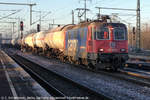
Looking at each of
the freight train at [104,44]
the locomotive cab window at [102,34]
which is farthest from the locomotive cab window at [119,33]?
the locomotive cab window at [102,34]

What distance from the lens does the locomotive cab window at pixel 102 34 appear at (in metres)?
16.4

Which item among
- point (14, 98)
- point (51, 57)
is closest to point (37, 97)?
point (14, 98)

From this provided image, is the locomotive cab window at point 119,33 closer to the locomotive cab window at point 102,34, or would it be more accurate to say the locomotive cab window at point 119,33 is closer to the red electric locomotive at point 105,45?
the red electric locomotive at point 105,45

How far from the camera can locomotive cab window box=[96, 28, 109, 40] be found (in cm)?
1639

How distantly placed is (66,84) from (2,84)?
10.4 ft

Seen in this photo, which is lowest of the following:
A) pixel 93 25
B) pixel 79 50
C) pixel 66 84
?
pixel 66 84

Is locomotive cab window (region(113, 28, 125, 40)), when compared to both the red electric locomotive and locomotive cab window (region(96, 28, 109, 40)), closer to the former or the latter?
the red electric locomotive

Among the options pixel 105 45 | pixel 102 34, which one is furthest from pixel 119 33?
pixel 105 45

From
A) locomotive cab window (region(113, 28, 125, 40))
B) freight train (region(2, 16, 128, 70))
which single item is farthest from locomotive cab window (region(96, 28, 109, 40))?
locomotive cab window (region(113, 28, 125, 40))

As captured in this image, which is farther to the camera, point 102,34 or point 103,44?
point 102,34

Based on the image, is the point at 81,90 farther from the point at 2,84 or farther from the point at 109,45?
the point at 109,45

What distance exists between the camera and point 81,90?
35.3 ft

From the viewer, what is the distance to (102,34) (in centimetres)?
1650

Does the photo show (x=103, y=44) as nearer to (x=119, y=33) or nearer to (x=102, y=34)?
(x=102, y=34)
